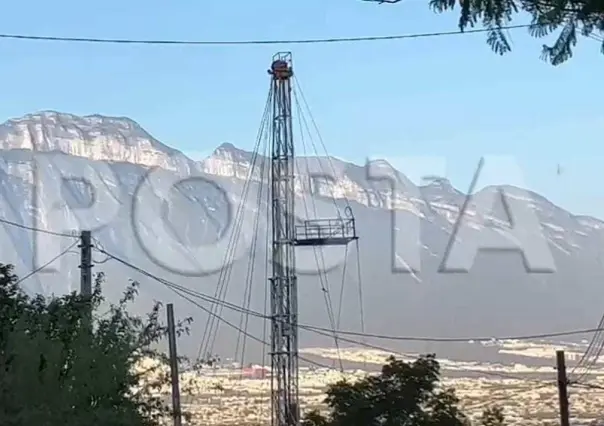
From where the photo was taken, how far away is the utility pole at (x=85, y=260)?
15750mm

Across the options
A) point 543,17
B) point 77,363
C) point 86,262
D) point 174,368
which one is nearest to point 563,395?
point 174,368

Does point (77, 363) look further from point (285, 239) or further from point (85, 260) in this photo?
point (285, 239)

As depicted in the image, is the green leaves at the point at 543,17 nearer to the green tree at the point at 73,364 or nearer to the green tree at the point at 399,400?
the green tree at the point at 73,364

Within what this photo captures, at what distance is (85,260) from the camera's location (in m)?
16.5

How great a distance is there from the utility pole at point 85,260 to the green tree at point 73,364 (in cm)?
177

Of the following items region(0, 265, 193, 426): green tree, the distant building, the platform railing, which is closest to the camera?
region(0, 265, 193, 426): green tree

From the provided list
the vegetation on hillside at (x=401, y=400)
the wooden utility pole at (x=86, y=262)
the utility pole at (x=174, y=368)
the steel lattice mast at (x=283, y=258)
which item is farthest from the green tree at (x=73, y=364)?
the steel lattice mast at (x=283, y=258)

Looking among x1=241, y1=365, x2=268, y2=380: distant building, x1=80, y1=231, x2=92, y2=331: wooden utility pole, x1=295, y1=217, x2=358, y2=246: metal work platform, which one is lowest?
x1=241, y1=365, x2=268, y2=380: distant building

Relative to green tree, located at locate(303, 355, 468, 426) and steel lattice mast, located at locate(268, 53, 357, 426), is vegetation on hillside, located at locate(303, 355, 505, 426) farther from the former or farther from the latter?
steel lattice mast, located at locate(268, 53, 357, 426)

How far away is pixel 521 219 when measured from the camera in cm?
2650

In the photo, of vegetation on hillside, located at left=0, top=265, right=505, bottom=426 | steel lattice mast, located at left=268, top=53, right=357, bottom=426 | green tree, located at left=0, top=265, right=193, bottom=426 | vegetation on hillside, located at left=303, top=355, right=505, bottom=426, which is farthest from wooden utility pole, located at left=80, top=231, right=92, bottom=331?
steel lattice mast, located at left=268, top=53, right=357, bottom=426

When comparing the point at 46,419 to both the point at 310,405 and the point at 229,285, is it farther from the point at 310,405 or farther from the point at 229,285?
the point at 229,285

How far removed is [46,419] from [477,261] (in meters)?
20.6

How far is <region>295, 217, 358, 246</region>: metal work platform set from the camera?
23811 millimetres
